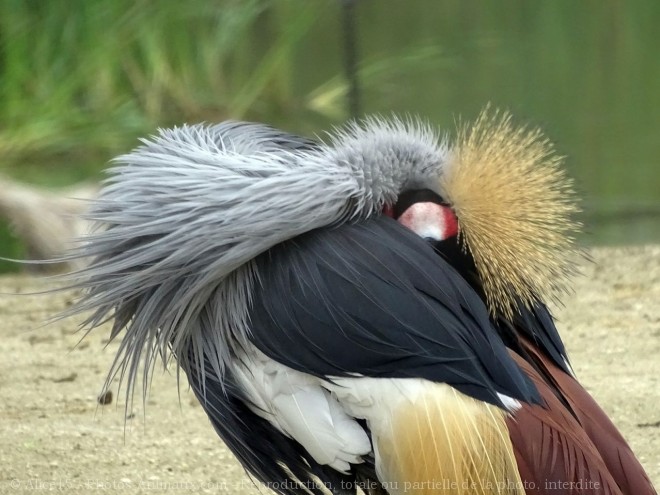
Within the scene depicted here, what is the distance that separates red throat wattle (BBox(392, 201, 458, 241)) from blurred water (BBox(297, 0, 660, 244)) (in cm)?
342

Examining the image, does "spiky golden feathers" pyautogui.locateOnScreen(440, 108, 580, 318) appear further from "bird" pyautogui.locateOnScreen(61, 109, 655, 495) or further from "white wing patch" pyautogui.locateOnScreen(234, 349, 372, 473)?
"white wing patch" pyautogui.locateOnScreen(234, 349, 372, 473)

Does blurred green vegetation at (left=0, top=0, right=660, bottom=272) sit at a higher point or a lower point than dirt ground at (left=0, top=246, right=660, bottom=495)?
higher

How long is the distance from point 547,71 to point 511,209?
5.71 metres

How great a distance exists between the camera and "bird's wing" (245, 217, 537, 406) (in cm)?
160

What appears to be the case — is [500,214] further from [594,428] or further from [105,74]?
[105,74]

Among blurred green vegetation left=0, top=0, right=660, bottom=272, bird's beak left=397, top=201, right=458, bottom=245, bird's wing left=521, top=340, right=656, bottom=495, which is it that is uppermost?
blurred green vegetation left=0, top=0, right=660, bottom=272

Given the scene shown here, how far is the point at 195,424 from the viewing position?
2650 mm

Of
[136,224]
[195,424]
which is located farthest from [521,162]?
[195,424]

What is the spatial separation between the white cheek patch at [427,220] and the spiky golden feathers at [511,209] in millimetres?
25

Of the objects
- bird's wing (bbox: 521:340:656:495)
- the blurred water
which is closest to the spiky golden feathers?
bird's wing (bbox: 521:340:656:495)

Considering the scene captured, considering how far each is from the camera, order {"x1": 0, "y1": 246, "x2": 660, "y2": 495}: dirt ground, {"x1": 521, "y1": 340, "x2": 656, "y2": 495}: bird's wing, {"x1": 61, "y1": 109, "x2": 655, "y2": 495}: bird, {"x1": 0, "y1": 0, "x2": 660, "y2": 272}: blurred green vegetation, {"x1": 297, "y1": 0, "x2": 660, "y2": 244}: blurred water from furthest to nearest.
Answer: {"x1": 0, "y1": 0, "x2": 660, "y2": 272}: blurred green vegetation < {"x1": 297, "y1": 0, "x2": 660, "y2": 244}: blurred water < {"x1": 0, "y1": 246, "x2": 660, "y2": 495}: dirt ground < {"x1": 521, "y1": 340, "x2": 656, "y2": 495}: bird's wing < {"x1": 61, "y1": 109, "x2": 655, "y2": 495}: bird

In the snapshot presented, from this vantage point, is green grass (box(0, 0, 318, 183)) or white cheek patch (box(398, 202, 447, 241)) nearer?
white cheek patch (box(398, 202, 447, 241))

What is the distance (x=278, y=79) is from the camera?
6.84m

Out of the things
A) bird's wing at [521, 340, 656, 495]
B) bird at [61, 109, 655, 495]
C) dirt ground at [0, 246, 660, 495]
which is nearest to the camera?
bird at [61, 109, 655, 495]
